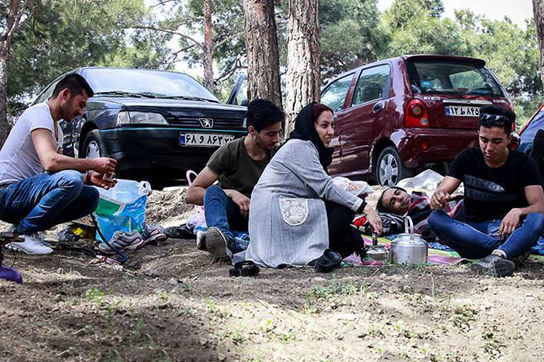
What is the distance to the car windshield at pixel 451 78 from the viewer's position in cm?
911

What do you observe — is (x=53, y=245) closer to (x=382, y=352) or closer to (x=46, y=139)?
(x=46, y=139)

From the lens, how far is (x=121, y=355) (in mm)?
2986

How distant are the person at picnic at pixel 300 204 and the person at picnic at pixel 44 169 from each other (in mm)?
1152

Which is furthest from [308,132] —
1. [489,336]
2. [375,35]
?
[375,35]

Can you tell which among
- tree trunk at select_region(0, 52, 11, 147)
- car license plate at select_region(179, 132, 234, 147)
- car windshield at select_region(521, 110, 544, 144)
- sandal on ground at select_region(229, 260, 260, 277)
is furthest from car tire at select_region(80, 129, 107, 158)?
tree trunk at select_region(0, 52, 11, 147)

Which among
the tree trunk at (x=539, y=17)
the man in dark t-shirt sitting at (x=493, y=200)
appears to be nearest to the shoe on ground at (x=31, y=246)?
the man in dark t-shirt sitting at (x=493, y=200)

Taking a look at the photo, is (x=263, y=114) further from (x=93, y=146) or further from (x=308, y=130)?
(x=93, y=146)

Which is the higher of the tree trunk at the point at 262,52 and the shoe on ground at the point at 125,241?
the tree trunk at the point at 262,52

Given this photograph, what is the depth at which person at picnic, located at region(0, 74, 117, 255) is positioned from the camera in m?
5.39

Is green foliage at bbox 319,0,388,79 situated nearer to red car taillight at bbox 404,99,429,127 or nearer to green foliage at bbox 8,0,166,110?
green foliage at bbox 8,0,166,110

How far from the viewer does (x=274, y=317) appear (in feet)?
12.0

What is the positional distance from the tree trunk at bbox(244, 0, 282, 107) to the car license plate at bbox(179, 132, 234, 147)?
0.86 metres

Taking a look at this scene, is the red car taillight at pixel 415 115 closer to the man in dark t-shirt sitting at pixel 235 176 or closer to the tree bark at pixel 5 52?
the man in dark t-shirt sitting at pixel 235 176

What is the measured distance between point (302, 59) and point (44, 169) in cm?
425
